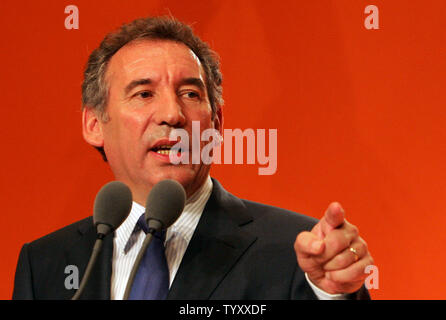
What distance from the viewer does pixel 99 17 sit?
2.07m

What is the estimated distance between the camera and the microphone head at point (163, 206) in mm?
1000

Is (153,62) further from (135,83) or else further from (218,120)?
(218,120)

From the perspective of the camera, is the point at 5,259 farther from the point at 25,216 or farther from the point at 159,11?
the point at 159,11

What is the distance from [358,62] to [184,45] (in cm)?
65

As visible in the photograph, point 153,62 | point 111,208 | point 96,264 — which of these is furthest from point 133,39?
point 111,208

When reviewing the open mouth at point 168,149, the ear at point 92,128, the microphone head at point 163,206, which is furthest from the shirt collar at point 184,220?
the microphone head at point 163,206

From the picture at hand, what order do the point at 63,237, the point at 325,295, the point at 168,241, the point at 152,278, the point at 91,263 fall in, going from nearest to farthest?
the point at 91,263 < the point at 325,295 < the point at 152,278 < the point at 168,241 < the point at 63,237

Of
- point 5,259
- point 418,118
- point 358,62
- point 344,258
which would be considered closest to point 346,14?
point 358,62

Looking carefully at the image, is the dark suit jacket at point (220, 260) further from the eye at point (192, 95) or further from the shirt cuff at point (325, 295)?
the eye at point (192, 95)

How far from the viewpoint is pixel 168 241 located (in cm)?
140

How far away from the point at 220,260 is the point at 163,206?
0.37 m

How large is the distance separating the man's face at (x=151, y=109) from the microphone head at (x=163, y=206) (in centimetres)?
39

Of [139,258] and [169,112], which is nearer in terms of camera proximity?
[139,258]

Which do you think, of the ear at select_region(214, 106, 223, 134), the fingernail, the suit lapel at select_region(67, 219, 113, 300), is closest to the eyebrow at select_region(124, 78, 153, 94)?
the ear at select_region(214, 106, 223, 134)
